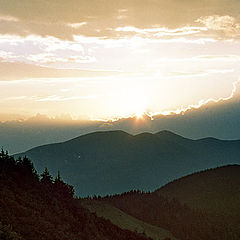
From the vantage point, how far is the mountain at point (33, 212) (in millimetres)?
51797

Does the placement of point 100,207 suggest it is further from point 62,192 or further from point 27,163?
point 27,163

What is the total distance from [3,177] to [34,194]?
7.94m

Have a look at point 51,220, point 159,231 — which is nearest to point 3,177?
point 51,220

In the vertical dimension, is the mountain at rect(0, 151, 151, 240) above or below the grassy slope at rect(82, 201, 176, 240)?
above

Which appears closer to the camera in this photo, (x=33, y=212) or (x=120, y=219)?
(x=33, y=212)

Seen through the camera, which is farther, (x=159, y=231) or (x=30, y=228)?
(x=159, y=231)

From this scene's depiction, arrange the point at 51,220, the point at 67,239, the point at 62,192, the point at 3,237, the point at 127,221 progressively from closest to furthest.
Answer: the point at 3,237 → the point at 67,239 → the point at 51,220 → the point at 62,192 → the point at 127,221

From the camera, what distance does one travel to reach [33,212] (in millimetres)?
63125

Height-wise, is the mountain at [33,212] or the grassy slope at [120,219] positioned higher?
the mountain at [33,212]

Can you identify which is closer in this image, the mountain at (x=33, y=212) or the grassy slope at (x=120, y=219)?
the mountain at (x=33, y=212)

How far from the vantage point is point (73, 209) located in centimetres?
8856

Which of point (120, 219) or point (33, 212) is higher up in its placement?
point (33, 212)

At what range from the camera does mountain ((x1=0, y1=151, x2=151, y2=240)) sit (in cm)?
5180

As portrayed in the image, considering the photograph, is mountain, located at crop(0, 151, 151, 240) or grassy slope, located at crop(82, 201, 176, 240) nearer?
mountain, located at crop(0, 151, 151, 240)
